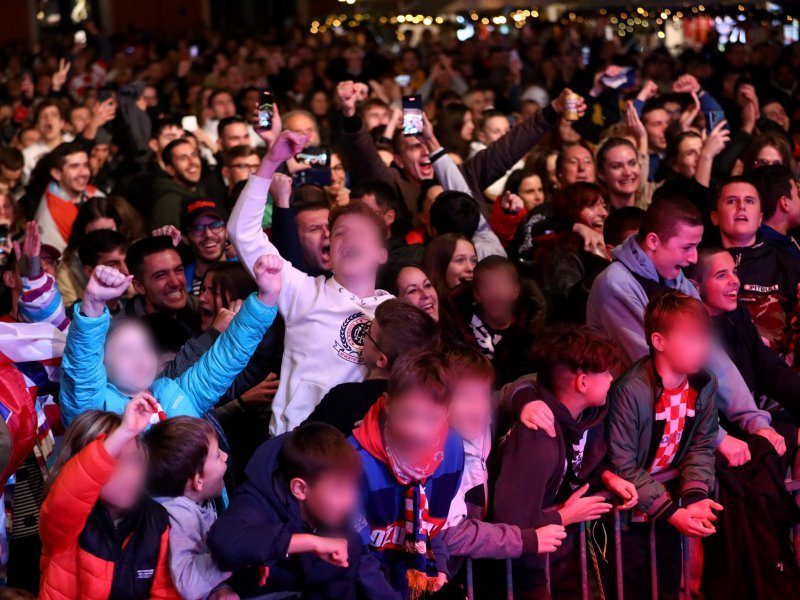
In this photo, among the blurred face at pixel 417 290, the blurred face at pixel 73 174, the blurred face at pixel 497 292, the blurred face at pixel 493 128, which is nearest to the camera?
the blurred face at pixel 417 290

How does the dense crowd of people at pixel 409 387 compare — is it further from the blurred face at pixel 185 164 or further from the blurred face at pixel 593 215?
the blurred face at pixel 185 164

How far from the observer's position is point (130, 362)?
428 cm

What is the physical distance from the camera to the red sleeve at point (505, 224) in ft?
23.2

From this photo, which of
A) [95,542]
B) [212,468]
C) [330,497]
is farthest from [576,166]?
[95,542]

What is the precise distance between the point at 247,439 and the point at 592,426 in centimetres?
156

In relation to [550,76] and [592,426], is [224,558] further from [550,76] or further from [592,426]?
[550,76]

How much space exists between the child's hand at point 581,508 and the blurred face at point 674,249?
1167mm

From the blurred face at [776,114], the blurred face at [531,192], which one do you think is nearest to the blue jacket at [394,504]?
the blurred face at [531,192]

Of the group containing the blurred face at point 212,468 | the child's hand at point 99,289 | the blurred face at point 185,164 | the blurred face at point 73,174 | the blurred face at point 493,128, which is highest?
the child's hand at point 99,289

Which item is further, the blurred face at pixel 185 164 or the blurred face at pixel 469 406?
the blurred face at pixel 185 164

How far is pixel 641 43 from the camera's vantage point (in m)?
22.5

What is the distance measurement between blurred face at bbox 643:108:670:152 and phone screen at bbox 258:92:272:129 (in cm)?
416

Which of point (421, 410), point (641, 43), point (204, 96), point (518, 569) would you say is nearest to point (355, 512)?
point (421, 410)

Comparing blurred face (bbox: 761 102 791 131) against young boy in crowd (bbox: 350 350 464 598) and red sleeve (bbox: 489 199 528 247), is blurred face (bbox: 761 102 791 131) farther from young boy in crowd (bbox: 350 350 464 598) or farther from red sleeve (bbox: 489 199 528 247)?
young boy in crowd (bbox: 350 350 464 598)
